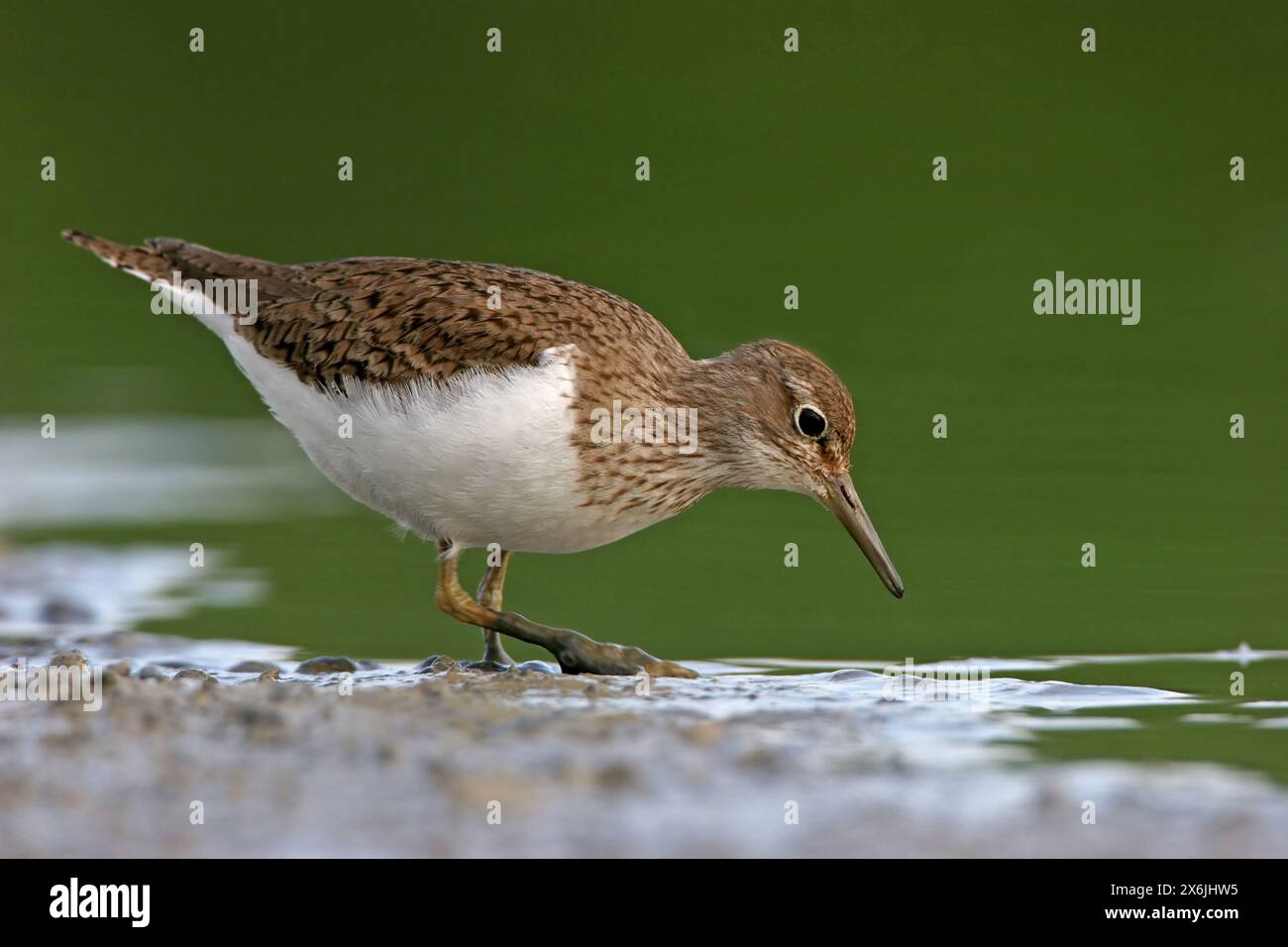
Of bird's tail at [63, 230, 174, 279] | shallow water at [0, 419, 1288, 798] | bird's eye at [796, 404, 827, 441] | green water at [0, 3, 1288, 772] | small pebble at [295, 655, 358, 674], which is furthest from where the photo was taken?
green water at [0, 3, 1288, 772]

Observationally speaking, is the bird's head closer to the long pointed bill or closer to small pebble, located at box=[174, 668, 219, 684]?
the long pointed bill

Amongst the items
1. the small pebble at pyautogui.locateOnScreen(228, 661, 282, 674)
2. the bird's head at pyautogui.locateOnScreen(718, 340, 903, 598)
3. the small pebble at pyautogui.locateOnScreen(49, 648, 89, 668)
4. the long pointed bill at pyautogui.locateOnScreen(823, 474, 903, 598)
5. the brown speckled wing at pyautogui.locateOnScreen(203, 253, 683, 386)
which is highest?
the brown speckled wing at pyautogui.locateOnScreen(203, 253, 683, 386)

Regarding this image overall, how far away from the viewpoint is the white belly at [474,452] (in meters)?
8.05

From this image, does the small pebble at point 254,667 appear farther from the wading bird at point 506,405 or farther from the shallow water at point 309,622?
the wading bird at point 506,405

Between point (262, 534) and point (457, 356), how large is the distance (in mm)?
3335

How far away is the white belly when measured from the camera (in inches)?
317

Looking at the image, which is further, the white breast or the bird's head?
the bird's head

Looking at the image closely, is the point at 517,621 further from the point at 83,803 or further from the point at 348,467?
the point at 83,803

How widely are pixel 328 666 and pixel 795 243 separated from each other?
8.78 meters

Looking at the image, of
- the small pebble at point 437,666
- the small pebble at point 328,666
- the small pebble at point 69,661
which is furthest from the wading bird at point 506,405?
the small pebble at point 69,661

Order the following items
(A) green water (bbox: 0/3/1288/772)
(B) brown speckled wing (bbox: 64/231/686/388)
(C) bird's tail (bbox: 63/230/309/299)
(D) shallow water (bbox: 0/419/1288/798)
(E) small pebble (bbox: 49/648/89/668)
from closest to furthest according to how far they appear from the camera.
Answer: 1. (D) shallow water (bbox: 0/419/1288/798)
2. (E) small pebble (bbox: 49/648/89/668)
3. (B) brown speckled wing (bbox: 64/231/686/388)
4. (C) bird's tail (bbox: 63/230/309/299)
5. (A) green water (bbox: 0/3/1288/772)

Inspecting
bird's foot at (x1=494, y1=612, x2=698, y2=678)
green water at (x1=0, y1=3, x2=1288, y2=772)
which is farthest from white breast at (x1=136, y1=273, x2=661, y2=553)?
green water at (x1=0, y1=3, x2=1288, y2=772)

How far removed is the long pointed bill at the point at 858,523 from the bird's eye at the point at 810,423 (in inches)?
11.4

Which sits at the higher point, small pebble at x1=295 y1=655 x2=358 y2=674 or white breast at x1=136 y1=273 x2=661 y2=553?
white breast at x1=136 y1=273 x2=661 y2=553
